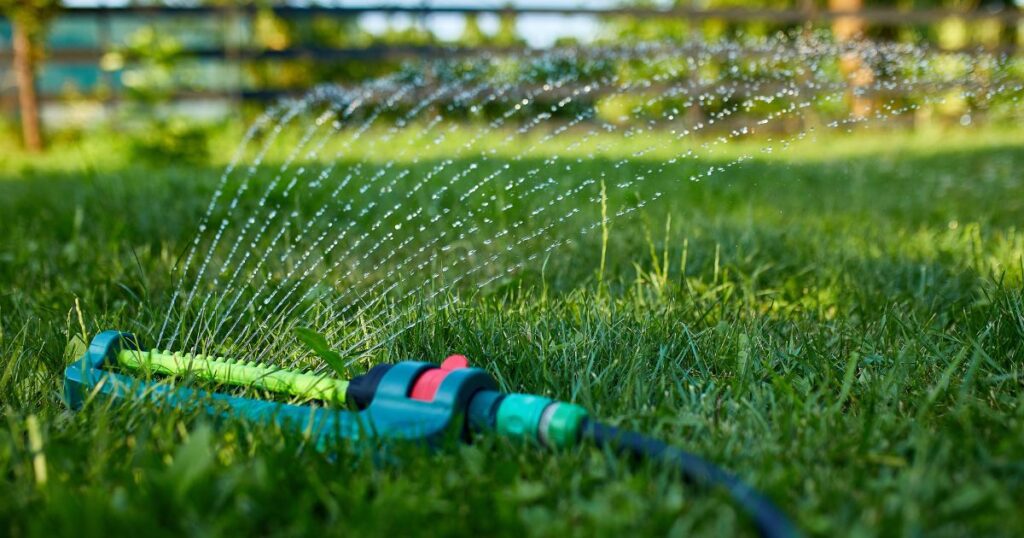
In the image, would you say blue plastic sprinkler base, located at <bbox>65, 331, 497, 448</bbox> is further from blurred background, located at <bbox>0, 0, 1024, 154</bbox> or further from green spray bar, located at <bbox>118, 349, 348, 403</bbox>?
blurred background, located at <bbox>0, 0, 1024, 154</bbox>

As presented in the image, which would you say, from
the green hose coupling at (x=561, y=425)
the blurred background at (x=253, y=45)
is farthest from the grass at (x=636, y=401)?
the blurred background at (x=253, y=45)

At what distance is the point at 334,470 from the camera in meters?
1.20

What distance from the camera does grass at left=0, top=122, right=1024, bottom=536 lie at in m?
1.05

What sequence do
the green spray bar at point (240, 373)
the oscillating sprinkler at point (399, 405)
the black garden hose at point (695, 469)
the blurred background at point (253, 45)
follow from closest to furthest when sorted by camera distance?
the black garden hose at point (695, 469), the oscillating sprinkler at point (399, 405), the green spray bar at point (240, 373), the blurred background at point (253, 45)

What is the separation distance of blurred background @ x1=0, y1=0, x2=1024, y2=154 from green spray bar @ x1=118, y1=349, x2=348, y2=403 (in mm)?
4148

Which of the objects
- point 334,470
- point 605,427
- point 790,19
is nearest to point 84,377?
point 334,470

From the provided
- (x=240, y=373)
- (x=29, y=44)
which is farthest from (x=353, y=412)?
(x=29, y=44)

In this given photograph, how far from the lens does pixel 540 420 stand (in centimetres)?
123

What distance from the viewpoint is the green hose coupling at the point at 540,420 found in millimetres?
1213

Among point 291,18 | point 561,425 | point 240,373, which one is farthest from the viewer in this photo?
point 291,18

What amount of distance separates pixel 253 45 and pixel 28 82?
70.9 inches

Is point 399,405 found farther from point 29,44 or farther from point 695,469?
point 29,44

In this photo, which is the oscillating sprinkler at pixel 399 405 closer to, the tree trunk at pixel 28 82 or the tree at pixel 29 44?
the tree at pixel 29 44

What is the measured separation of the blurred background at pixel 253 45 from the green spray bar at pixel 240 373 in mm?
4148
